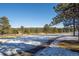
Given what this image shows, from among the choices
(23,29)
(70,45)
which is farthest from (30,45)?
(70,45)

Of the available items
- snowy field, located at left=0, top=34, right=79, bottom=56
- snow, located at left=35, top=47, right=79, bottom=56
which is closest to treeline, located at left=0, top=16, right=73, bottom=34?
snowy field, located at left=0, top=34, right=79, bottom=56

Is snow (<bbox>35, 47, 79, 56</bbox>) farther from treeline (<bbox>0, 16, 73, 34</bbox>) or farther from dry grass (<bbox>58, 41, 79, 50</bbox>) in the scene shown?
treeline (<bbox>0, 16, 73, 34</bbox>)

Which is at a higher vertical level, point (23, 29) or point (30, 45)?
point (23, 29)

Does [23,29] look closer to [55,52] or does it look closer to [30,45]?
[30,45]

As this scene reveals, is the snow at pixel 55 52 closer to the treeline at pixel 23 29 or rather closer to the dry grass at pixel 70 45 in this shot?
the dry grass at pixel 70 45

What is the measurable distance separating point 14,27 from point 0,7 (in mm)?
260

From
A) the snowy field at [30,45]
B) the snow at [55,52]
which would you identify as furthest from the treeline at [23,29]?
the snow at [55,52]

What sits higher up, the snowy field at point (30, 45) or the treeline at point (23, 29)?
the treeline at point (23, 29)

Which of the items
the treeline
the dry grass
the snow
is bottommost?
the snow

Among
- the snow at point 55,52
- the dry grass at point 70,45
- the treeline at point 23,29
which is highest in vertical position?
the treeline at point 23,29

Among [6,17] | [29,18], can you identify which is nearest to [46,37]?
[29,18]

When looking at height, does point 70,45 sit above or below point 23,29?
below

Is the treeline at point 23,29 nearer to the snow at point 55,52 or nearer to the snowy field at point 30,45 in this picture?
the snowy field at point 30,45

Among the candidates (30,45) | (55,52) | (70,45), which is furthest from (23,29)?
A: (70,45)
